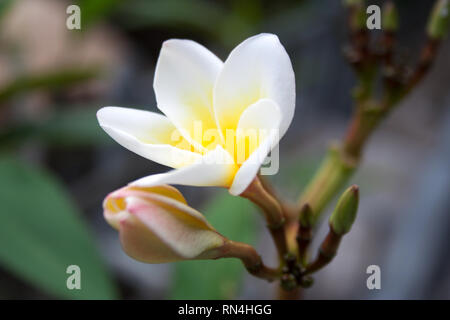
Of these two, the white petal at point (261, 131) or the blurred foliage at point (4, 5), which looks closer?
the white petal at point (261, 131)

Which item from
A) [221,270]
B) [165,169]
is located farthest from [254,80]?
[165,169]

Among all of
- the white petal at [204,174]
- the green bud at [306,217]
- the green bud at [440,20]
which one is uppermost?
the green bud at [440,20]

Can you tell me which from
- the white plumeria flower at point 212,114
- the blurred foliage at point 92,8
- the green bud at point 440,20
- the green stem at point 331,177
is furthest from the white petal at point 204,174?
the blurred foliage at point 92,8

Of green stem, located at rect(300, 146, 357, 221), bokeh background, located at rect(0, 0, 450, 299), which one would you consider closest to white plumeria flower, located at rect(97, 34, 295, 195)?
green stem, located at rect(300, 146, 357, 221)

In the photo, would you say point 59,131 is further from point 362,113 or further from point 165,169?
point 362,113

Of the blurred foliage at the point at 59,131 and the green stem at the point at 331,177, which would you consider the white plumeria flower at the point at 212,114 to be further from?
the blurred foliage at the point at 59,131

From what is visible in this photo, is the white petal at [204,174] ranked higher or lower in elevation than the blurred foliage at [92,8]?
lower
